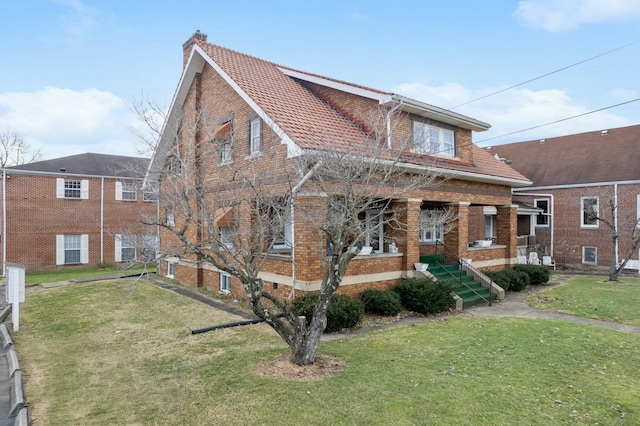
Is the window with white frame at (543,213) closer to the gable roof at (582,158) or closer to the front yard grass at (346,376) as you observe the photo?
the gable roof at (582,158)

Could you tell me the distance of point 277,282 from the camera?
12.4 metres

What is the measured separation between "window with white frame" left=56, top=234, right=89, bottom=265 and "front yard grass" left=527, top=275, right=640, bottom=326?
25521 mm

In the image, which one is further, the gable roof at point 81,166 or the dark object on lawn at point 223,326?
the gable roof at point 81,166

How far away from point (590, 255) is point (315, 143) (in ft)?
74.7

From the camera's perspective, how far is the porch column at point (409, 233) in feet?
44.6

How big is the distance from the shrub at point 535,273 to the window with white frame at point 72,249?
82.8 ft

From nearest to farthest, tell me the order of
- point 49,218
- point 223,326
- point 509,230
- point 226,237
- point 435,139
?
point 223,326 < point 226,237 < point 435,139 < point 509,230 < point 49,218

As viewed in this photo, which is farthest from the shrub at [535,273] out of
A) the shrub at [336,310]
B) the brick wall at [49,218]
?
the brick wall at [49,218]

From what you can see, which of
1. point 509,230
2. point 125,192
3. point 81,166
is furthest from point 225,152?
point 81,166

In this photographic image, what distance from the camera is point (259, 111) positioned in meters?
12.3

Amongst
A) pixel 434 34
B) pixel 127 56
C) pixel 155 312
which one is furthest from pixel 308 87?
pixel 155 312

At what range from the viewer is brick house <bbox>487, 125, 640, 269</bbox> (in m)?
23.3

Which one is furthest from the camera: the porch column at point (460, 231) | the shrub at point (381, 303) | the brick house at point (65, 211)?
the brick house at point (65, 211)

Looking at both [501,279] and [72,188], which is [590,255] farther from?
[72,188]
